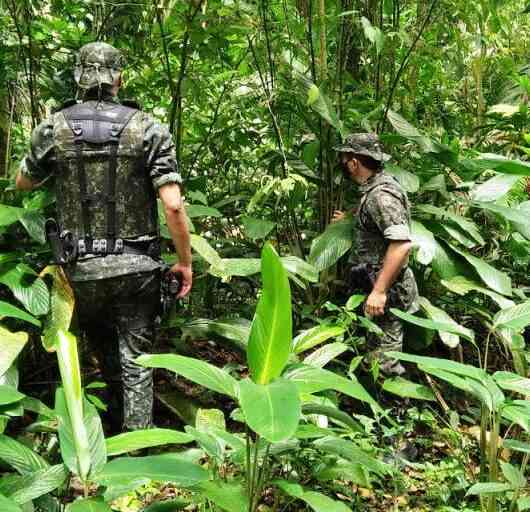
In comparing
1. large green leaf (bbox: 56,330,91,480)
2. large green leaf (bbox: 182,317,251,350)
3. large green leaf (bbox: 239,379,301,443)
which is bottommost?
large green leaf (bbox: 182,317,251,350)

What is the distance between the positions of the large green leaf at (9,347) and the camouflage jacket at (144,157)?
1.42 feet

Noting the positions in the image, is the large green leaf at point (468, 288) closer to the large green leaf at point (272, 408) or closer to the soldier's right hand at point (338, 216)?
the soldier's right hand at point (338, 216)

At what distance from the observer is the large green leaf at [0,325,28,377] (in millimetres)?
2377

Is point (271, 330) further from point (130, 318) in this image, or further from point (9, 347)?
point (130, 318)

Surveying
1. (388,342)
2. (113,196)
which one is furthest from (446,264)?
(113,196)

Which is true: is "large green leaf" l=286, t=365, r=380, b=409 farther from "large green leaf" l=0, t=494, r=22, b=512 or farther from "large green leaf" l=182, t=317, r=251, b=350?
"large green leaf" l=182, t=317, r=251, b=350

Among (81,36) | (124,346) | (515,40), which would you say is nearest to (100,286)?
(124,346)

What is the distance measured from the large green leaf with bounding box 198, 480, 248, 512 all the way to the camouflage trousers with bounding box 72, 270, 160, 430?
1296 millimetres

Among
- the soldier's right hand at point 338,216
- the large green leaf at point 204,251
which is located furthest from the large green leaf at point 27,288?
the soldier's right hand at point 338,216

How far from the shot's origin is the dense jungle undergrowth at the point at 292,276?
1.80 meters

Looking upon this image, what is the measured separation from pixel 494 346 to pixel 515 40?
9.09 feet

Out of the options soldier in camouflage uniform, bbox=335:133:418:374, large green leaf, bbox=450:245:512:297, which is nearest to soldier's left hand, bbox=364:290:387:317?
soldier in camouflage uniform, bbox=335:133:418:374

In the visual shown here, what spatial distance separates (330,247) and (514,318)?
5.47ft

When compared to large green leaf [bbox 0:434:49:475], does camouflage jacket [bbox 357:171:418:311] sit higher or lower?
higher
